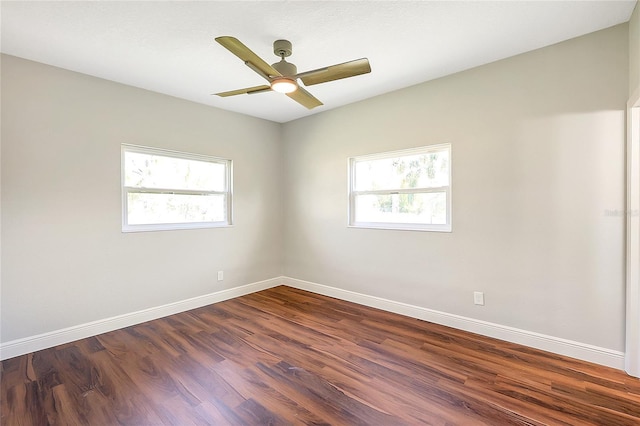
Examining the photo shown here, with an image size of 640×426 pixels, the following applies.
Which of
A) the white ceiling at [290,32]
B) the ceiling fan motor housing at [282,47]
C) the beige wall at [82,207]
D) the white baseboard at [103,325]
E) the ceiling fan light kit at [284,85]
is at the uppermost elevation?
the white ceiling at [290,32]

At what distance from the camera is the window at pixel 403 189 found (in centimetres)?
315

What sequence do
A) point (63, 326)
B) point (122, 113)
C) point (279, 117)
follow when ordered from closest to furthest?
point (63, 326) → point (122, 113) → point (279, 117)

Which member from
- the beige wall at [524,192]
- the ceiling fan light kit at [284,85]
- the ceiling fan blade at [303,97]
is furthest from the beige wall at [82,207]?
the beige wall at [524,192]

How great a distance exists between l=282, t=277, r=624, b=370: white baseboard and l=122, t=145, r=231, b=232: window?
2.08 meters

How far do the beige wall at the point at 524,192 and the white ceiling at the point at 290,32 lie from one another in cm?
31

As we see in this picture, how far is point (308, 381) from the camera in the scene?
Result: 2094mm

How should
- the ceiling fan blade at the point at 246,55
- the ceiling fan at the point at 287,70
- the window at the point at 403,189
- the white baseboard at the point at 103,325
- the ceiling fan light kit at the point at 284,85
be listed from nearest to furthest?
1. the ceiling fan blade at the point at 246,55
2. the ceiling fan at the point at 287,70
3. the ceiling fan light kit at the point at 284,85
4. the white baseboard at the point at 103,325
5. the window at the point at 403,189

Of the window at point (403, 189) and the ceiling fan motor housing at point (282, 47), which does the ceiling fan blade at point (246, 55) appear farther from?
the window at point (403, 189)

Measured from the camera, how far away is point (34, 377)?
2.17m

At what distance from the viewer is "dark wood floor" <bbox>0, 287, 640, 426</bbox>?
176cm

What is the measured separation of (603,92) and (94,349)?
481 cm

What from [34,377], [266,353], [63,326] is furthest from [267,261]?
[34,377]

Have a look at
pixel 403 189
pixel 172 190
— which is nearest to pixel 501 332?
pixel 403 189

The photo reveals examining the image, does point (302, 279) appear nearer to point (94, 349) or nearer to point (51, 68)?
point (94, 349)
